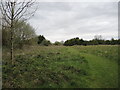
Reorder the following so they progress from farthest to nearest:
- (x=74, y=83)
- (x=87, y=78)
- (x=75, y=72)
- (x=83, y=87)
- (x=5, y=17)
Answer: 1. (x=5, y=17)
2. (x=75, y=72)
3. (x=87, y=78)
4. (x=74, y=83)
5. (x=83, y=87)

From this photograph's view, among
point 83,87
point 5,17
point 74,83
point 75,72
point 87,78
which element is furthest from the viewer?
point 5,17

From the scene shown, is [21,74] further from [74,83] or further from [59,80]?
[74,83]

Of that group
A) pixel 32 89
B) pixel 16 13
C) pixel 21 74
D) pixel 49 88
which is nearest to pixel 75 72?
pixel 49 88

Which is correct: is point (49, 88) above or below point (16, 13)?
below

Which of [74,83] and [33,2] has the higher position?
[33,2]

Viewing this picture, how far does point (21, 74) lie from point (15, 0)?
594 centimetres

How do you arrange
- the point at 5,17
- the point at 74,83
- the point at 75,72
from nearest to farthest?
the point at 74,83
the point at 75,72
the point at 5,17

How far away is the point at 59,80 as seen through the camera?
6066 millimetres

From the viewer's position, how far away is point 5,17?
31.1 feet

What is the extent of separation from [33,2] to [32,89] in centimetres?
715

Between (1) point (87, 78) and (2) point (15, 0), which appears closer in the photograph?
(1) point (87, 78)

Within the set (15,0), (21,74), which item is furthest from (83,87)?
(15,0)

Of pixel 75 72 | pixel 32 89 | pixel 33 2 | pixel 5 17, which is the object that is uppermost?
pixel 33 2

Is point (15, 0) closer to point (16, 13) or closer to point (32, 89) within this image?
point (16, 13)
